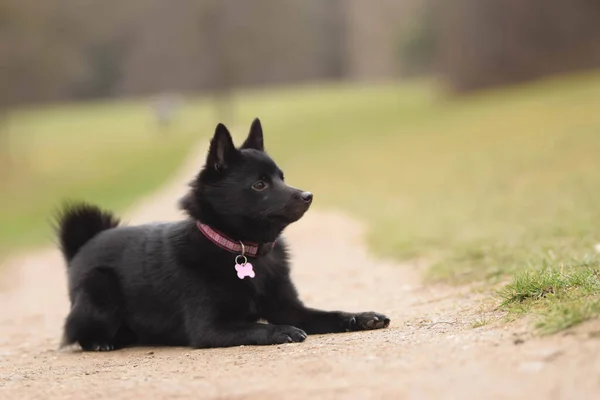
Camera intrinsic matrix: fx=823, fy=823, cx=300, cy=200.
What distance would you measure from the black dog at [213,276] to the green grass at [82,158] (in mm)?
13520

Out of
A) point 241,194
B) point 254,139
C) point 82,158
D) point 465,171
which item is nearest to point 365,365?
point 241,194

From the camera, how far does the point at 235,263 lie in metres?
5.32

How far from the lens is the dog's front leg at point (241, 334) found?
4922 mm

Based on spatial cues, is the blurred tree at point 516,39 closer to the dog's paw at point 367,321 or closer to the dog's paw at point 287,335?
the dog's paw at point 367,321

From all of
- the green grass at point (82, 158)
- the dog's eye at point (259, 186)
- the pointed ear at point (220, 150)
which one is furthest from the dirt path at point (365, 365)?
the green grass at point (82, 158)

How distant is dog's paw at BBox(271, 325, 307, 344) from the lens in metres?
4.90

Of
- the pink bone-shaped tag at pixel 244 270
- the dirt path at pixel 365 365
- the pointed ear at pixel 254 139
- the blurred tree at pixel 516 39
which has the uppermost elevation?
the blurred tree at pixel 516 39

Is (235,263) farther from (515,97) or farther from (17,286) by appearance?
(515,97)

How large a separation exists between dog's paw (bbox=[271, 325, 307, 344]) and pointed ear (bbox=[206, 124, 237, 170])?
3.81 ft

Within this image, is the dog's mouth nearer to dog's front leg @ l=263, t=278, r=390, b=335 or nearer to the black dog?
the black dog

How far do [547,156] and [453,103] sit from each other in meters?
17.6

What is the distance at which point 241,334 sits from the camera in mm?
5016

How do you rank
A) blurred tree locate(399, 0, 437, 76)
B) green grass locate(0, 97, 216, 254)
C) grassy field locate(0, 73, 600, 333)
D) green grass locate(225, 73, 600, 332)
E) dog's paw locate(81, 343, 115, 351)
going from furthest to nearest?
blurred tree locate(399, 0, 437, 76), green grass locate(0, 97, 216, 254), green grass locate(225, 73, 600, 332), grassy field locate(0, 73, 600, 333), dog's paw locate(81, 343, 115, 351)

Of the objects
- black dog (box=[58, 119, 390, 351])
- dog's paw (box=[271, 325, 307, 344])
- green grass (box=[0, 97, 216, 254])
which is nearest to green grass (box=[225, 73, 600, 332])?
dog's paw (box=[271, 325, 307, 344])
